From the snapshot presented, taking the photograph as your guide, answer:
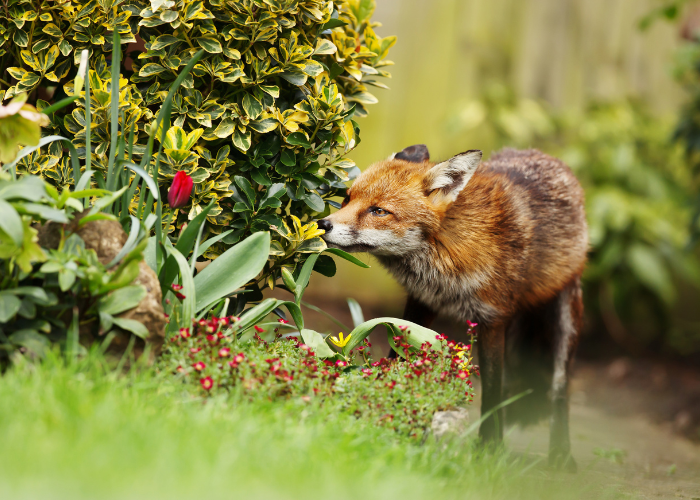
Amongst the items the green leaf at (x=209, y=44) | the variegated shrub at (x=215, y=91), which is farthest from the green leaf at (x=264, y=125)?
the green leaf at (x=209, y=44)

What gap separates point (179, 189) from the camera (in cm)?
269

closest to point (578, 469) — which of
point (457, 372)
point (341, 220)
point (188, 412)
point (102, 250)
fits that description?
point (457, 372)

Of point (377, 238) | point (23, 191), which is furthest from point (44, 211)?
point (377, 238)

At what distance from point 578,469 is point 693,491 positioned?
60 centimetres

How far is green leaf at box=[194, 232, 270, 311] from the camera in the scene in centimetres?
293

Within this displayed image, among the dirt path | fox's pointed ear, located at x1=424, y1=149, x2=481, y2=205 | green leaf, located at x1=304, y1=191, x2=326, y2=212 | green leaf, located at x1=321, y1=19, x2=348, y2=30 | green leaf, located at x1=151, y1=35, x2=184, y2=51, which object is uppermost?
green leaf, located at x1=321, y1=19, x2=348, y2=30

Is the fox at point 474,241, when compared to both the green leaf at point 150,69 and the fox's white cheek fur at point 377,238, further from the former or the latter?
the green leaf at point 150,69

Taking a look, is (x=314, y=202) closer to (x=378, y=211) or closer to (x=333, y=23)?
(x=378, y=211)

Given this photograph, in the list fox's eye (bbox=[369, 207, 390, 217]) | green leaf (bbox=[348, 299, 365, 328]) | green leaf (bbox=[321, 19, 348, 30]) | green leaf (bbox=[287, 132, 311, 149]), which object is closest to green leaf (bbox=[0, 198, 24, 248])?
green leaf (bbox=[287, 132, 311, 149])

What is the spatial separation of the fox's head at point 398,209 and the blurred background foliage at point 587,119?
3467 mm

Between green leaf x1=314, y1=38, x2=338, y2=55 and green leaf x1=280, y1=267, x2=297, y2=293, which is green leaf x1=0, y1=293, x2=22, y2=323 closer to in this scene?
green leaf x1=280, y1=267, x2=297, y2=293

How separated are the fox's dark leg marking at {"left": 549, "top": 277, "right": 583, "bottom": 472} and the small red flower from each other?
240 cm

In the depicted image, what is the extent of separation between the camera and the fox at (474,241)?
339 cm

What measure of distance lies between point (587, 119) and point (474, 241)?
4.50 m
